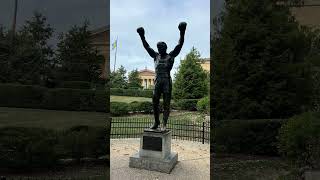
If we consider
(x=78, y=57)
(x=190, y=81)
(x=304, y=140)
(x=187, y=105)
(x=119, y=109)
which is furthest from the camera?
(x=190, y=81)

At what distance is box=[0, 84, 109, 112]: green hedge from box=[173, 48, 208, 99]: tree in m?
20.5

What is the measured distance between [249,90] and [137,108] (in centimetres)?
1547

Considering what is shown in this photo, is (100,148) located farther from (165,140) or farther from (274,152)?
(274,152)

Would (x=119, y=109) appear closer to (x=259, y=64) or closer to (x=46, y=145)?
(x=259, y=64)

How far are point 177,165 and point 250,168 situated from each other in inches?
73.3

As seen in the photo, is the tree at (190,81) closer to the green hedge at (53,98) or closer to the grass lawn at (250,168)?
the grass lawn at (250,168)

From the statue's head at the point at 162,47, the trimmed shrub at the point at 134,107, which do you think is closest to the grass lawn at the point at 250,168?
the statue's head at the point at 162,47

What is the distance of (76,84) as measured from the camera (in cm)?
931

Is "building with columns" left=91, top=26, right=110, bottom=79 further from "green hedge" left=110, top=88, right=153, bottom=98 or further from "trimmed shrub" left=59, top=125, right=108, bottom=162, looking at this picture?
"green hedge" left=110, top=88, right=153, bottom=98

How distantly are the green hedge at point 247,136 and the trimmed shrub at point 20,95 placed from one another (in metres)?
5.09

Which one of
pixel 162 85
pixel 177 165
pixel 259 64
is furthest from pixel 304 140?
pixel 162 85

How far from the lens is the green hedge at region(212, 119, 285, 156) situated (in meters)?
9.57

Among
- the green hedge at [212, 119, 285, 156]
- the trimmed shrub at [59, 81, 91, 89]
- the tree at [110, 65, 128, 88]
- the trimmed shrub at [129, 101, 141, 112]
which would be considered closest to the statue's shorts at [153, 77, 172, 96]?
the trimmed shrub at [59, 81, 91, 89]

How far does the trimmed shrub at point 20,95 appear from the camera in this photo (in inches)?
337
